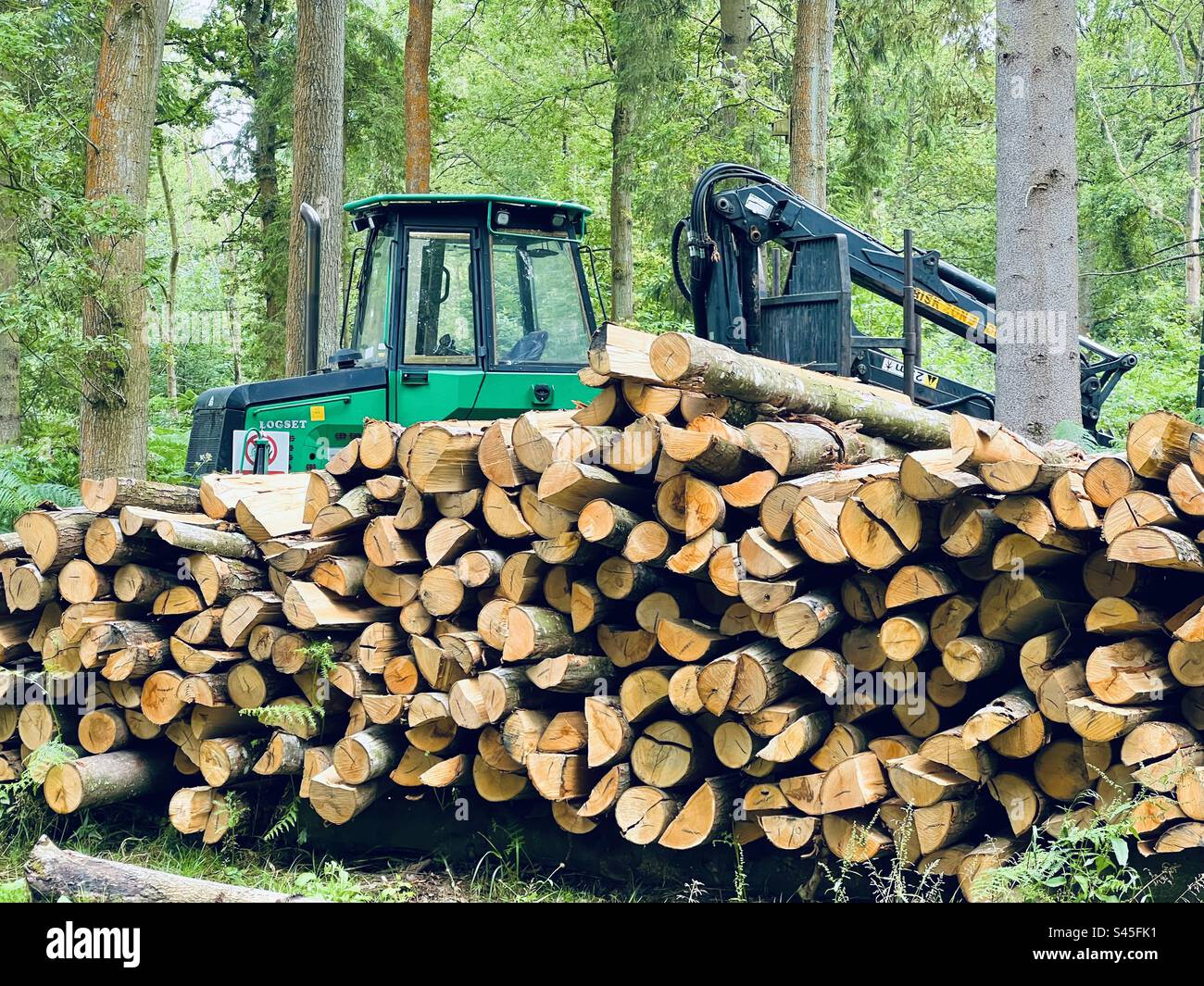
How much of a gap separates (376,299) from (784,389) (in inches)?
149

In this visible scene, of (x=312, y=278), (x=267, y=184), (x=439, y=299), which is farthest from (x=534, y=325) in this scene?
(x=267, y=184)

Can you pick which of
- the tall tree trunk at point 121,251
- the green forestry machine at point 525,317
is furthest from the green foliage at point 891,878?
the tall tree trunk at point 121,251

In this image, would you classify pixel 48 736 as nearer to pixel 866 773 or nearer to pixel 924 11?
pixel 866 773

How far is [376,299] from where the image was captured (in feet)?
26.3

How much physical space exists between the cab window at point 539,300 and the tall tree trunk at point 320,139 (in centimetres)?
520

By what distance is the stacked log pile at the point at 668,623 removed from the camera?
404 centimetres

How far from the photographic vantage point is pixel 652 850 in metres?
5.07

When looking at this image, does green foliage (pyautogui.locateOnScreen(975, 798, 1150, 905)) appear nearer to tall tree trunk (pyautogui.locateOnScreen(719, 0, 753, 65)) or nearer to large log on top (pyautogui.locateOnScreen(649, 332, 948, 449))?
large log on top (pyautogui.locateOnScreen(649, 332, 948, 449))

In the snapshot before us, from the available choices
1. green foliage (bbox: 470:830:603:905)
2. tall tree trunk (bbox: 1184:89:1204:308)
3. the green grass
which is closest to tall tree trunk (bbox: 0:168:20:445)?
the green grass

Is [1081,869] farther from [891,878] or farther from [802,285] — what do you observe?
[802,285]

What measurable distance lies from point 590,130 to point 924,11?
34.2 feet

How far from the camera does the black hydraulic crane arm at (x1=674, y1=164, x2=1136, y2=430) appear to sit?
24.8 feet

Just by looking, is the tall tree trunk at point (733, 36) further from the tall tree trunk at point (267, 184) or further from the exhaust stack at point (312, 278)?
the exhaust stack at point (312, 278)
